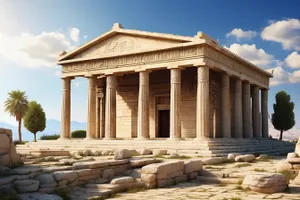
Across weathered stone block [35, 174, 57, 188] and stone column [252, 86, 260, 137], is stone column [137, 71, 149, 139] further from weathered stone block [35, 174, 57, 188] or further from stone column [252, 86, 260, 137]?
weathered stone block [35, 174, 57, 188]

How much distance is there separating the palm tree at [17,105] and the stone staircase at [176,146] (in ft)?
70.4

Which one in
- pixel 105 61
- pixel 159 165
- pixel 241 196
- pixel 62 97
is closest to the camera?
pixel 241 196

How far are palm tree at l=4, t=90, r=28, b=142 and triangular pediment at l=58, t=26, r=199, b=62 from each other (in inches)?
858

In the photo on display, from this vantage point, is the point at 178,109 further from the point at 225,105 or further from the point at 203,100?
the point at 225,105

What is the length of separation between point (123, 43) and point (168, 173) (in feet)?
52.2

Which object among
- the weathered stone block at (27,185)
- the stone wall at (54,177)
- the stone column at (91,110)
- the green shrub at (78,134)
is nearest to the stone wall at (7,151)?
the stone wall at (54,177)

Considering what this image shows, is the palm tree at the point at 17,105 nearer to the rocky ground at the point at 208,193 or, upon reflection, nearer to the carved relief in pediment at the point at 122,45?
the carved relief in pediment at the point at 122,45

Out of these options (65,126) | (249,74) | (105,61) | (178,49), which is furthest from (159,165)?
(249,74)

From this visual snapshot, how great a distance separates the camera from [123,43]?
2617cm

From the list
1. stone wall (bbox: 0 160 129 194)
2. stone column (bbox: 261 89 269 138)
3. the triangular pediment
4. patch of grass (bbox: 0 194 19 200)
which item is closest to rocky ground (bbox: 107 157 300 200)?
stone wall (bbox: 0 160 129 194)

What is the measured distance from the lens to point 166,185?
11672 mm

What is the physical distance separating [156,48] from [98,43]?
5.74 m

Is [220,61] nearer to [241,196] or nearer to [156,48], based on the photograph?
[156,48]

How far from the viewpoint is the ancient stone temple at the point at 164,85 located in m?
23.1
